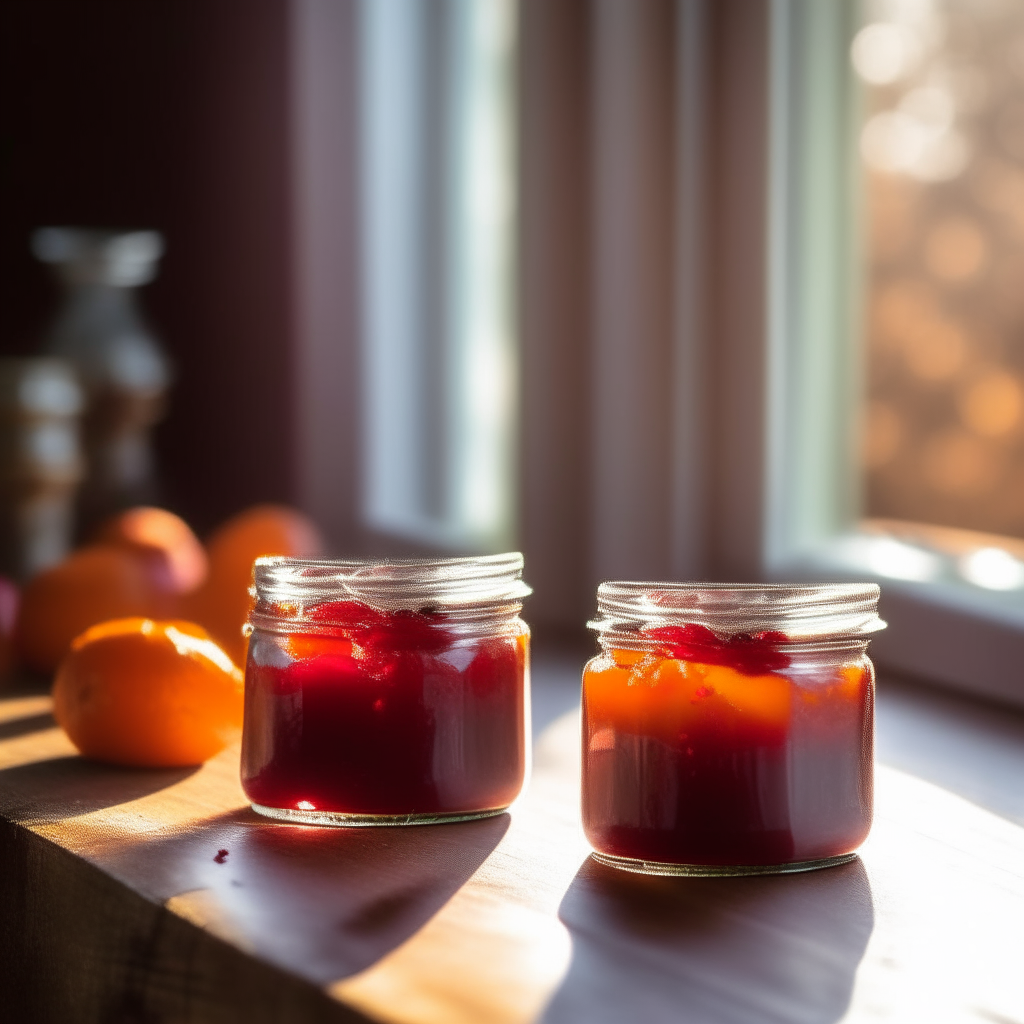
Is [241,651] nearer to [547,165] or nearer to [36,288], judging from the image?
[547,165]

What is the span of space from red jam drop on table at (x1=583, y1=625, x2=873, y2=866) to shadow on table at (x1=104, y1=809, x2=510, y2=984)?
0.07m

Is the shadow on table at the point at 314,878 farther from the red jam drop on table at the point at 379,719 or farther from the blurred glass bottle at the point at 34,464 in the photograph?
the blurred glass bottle at the point at 34,464

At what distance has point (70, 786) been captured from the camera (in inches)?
29.8

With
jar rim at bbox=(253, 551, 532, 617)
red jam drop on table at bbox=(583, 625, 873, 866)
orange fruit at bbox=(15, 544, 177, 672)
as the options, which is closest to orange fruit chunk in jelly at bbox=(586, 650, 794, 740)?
red jam drop on table at bbox=(583, 625, 873, 866)

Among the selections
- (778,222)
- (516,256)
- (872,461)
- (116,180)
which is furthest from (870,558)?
(116,180)

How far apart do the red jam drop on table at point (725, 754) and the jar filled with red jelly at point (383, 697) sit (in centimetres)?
8

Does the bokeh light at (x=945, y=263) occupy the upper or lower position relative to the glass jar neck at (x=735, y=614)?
upper

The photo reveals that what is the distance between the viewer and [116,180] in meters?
1.87

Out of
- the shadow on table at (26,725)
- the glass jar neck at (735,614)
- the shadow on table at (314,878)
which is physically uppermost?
the glass jar neck at (735,614)

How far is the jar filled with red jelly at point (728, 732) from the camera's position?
1.94 ft

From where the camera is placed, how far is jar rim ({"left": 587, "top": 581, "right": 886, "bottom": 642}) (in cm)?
62

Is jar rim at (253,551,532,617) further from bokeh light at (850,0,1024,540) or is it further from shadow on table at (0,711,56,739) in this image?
bokeh light at (850,0,1024,540)

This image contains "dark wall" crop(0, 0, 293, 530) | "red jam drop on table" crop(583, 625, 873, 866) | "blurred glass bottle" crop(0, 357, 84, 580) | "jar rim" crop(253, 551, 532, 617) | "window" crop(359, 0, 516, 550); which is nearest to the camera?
"red jam drop on table" crop(583, 625, 873, 866)

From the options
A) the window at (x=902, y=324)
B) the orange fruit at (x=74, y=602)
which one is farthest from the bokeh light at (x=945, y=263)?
the orange fruit at (x=74, y=602)
